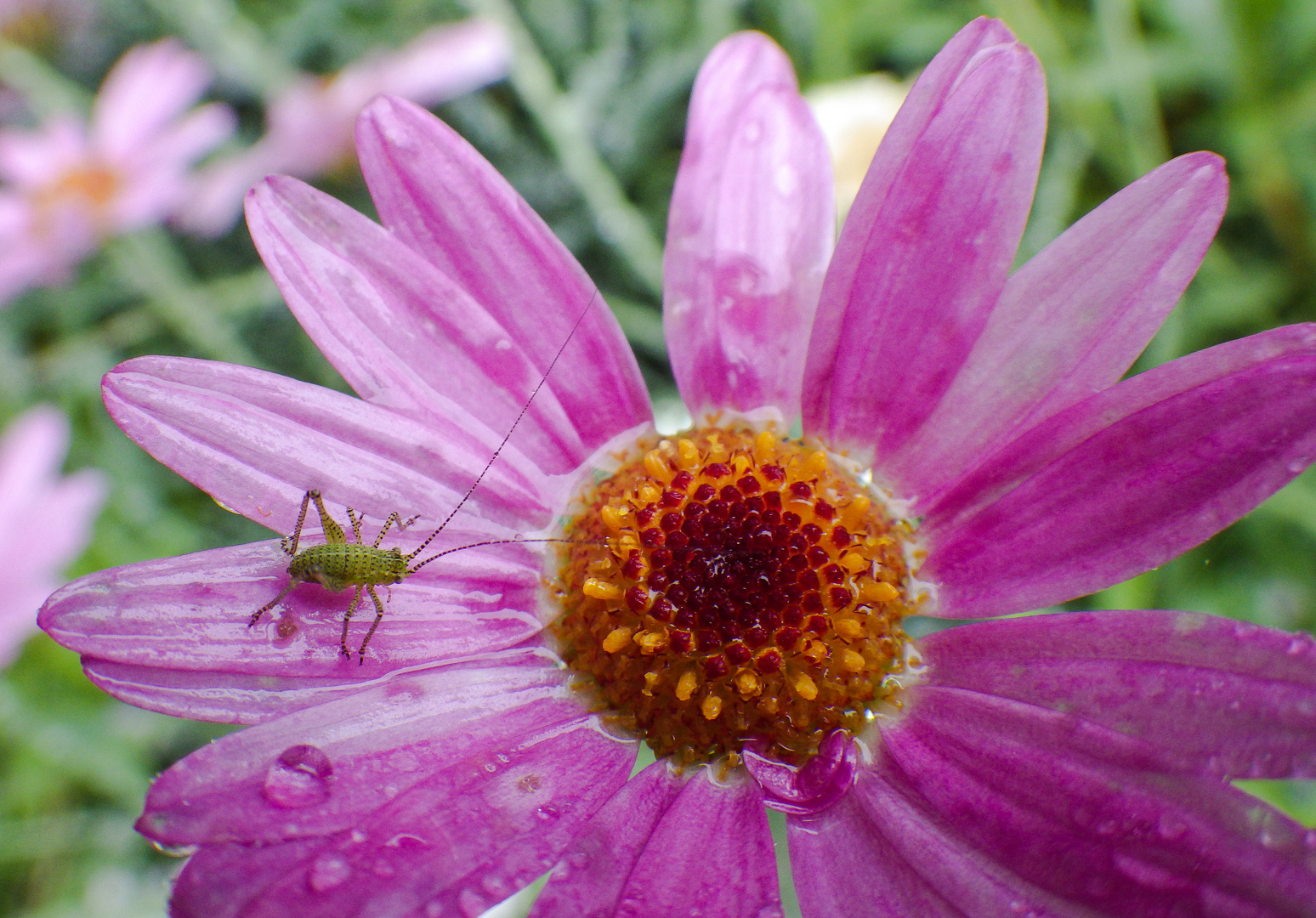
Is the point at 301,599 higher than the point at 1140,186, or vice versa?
the point at 1140,186

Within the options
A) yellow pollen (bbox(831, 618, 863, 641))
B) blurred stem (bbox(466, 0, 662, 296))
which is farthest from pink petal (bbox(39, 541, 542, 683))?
blurred stem (bbox(466, 0, 662, 296))

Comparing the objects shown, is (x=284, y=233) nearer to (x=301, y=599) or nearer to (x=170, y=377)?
(x=170, y=377)

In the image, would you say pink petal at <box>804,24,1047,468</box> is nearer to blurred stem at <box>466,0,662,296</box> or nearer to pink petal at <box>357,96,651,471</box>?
pink petal at <box>357,96,651,471</box>

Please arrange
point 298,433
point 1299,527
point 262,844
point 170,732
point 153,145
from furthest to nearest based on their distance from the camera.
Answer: point 153,145, point 170,732, point 1299,527, point 298,433, point 262,844

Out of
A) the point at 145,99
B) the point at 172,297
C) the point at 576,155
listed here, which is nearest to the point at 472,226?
the point at 576,155

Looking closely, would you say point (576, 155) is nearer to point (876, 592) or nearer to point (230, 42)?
point (230, 42)

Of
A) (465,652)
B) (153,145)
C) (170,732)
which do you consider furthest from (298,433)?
(153,145)

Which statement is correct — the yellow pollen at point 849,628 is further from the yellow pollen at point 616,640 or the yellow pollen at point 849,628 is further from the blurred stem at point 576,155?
the blurred stem at point 576,155

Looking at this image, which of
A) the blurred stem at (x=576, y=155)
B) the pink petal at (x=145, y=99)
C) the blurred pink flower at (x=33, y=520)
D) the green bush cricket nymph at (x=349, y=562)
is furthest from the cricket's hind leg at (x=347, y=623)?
the pink petal at (x=145, y=99)
